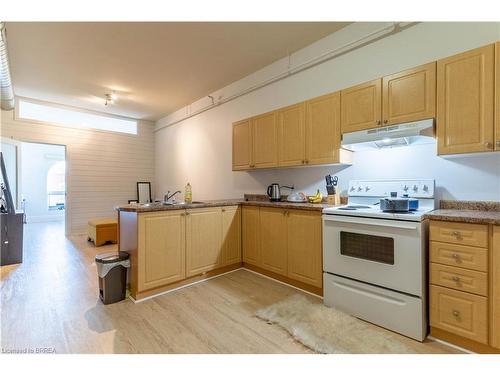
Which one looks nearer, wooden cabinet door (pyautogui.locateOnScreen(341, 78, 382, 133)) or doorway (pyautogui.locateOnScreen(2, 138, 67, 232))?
wooden cabinet door (pyautogui.locateOnScreen(341, 78, 382, 133))

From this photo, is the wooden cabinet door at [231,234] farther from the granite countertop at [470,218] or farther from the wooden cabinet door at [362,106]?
the granite countertop at [470,218]

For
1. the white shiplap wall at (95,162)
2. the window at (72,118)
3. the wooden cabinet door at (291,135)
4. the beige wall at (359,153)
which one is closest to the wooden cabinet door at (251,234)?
the beige wall at (359,153)

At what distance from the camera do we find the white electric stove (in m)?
1.82

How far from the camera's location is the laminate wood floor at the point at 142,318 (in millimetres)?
1787

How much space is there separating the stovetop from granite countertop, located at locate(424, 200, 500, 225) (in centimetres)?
10

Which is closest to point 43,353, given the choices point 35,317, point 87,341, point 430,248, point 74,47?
point 87,341

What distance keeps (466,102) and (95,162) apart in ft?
22.4

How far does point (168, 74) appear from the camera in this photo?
4.00 meters

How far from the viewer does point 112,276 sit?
8.12ft

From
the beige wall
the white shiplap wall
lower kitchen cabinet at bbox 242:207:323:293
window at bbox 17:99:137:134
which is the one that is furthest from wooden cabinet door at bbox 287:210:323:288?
window at bbox 17:99:137:134

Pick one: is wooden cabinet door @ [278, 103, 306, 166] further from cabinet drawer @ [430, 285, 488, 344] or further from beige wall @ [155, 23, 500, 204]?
cabinet drawer @ [430, 285, 488, 344]
